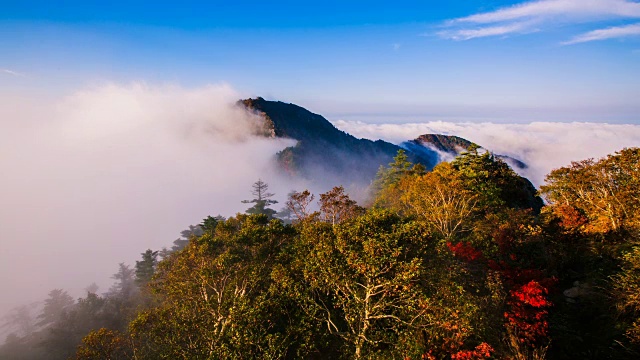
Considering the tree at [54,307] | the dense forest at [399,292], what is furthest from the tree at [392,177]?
the tree at [54,307]

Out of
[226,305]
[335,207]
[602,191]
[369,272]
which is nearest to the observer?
[369,272]

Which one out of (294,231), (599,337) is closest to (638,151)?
(599,337)

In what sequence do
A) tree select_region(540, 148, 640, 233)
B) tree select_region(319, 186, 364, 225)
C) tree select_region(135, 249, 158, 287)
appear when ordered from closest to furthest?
tree select_region(540, 148, 640, 233)
tree select_region(319, 186, 364, 225)
tree select_region(135, 249, 158, 287)

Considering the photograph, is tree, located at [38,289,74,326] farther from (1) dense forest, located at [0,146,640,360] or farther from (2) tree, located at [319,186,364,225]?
(2) tree, located at [319,186,364,225]

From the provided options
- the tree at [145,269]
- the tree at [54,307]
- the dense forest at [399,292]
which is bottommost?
the tree at [54,307]

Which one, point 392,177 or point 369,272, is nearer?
point 369,272

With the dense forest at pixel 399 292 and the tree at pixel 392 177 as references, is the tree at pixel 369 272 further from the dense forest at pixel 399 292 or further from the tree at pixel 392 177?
the tree at pixel 392 177

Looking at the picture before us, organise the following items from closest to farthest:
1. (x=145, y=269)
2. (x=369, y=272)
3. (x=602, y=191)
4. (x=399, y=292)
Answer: (x=369, y=272) < (x=399, y=292) < (x=602, y=191) < (x=145, y=269)

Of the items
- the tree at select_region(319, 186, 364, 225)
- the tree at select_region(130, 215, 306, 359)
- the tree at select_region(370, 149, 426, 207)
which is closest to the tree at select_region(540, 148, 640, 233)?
the tree at select_region(319, 186, 364, 225)

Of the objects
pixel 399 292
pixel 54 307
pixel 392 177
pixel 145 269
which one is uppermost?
pixel 399 292

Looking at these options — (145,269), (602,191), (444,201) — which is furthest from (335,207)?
(145,269)

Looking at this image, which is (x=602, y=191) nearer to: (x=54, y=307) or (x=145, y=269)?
(x=145, y=269)

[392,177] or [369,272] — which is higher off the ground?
[369,272]

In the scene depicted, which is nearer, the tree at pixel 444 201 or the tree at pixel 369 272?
the tree at pixel 369 272
